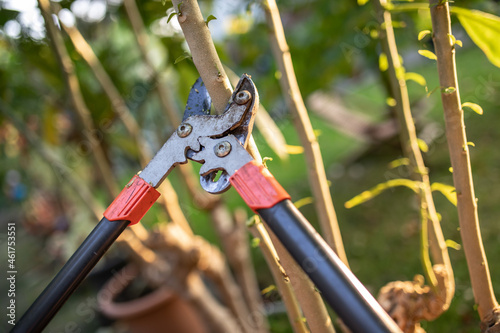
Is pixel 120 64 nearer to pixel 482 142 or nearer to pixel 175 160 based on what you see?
pixel 175 160

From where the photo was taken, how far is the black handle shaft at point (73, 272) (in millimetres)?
385

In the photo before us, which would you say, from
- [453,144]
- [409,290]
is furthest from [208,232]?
[453,144]

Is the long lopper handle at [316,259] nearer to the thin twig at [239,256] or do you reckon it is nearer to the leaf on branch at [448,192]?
the leaf on branch at [448,192]

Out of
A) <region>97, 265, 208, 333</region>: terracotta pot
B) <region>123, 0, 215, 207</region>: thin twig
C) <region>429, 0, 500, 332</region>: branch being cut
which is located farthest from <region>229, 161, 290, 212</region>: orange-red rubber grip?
<region>97, 265, 208, 333</region>: terracotta pot

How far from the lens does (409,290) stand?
56cm

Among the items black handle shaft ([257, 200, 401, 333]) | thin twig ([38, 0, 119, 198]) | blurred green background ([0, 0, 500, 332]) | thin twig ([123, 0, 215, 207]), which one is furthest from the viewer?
blurred green background ([0, 0, 500, 332])

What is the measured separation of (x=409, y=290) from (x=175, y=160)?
36 centimetres

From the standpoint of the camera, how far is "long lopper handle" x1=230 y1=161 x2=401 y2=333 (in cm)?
29

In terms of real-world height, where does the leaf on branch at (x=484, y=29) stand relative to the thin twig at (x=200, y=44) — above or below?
below

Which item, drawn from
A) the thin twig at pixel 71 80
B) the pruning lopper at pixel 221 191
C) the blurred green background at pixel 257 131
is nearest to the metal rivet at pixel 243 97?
the pruning lopper at pixel 221 191

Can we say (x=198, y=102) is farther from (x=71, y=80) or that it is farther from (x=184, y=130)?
(x=71, y=80)

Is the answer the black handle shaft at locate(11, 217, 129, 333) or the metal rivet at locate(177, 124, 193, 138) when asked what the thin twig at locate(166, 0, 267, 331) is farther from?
the black handle shaft at locate(11, 217, 129, 333)

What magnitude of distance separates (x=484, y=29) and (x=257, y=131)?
102cm

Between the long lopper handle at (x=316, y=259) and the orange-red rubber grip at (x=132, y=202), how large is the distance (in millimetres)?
102
